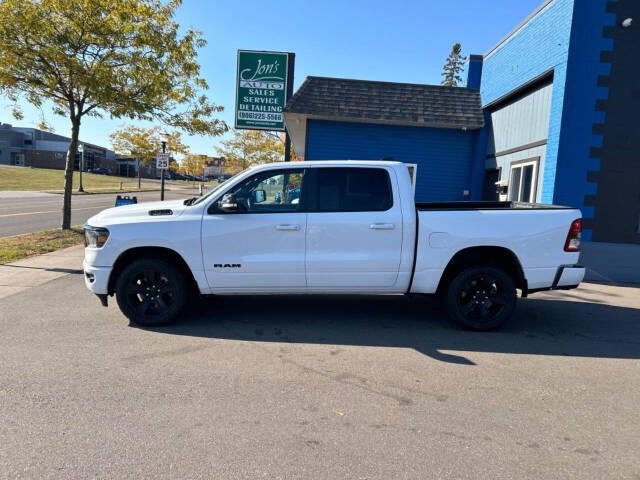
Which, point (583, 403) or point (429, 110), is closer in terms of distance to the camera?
point (583, 403)

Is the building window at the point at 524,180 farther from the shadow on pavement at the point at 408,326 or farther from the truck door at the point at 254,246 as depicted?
the truck door at the point at 254,246

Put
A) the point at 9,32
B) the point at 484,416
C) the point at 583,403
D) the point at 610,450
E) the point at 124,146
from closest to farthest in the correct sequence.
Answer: the point at 610,450, the point at 484,416, the point at 583,403, the point at 9,32, the point at 124,146

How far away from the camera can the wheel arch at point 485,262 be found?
17.3 ft

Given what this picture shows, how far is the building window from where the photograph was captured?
11.0m

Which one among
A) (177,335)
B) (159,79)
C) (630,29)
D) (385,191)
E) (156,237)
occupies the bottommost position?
(177,335)

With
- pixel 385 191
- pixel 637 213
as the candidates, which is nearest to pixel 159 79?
pixel 385 191

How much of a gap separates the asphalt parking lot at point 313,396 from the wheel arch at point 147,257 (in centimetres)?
57

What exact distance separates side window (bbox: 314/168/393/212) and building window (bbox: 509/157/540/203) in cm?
730

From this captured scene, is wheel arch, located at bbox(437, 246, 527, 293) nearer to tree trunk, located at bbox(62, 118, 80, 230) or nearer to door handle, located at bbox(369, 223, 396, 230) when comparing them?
door handle, located at bbox(369, 223, 396, 230)

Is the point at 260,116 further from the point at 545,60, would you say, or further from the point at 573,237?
the point at 573,237

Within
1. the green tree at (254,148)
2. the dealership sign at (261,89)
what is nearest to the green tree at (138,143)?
the green tree at (254,148)

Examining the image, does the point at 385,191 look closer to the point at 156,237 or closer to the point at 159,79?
the point at 156,237

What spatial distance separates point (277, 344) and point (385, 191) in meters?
2.10

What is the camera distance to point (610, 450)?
9.61ft
